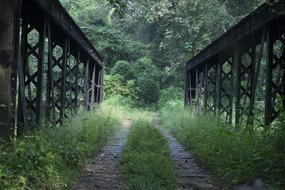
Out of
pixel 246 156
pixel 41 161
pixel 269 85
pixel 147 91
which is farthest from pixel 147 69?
pixel 41 161

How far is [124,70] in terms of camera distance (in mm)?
37875

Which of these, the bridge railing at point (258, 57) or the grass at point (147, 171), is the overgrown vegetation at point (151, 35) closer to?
the bridge railing at point (258, 57)

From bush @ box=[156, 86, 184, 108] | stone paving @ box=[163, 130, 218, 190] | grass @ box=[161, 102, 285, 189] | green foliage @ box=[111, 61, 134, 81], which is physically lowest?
stone paving @ box=[163, 130, 218, 190]

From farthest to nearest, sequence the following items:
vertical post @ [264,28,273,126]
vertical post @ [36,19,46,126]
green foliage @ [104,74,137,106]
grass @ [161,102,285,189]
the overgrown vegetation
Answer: green foliage @ [104,74,137,106] < the overgrown vegetation < vertical post @ [36,19,46,126] < vertical post @ [264,28,273,126] < grass @ [161,102,285,189]

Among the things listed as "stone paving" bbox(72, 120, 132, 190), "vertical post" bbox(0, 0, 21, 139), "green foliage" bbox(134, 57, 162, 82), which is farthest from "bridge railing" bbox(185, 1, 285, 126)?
"green foliage" bbox(134, 57, 162, 82)

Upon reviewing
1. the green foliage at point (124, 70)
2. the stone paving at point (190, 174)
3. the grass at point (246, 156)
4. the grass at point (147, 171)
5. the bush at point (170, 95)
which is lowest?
the stone paving at point (190, 174)

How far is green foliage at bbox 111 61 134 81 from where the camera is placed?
1490 inches

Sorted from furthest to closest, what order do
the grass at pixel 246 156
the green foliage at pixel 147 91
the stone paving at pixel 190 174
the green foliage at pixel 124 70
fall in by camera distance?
→ the green foliage at pixel 124 70 → the green foliage at pixel 147 91 → the stone paving at pixel 190 174 → the grass at pixel 246 156

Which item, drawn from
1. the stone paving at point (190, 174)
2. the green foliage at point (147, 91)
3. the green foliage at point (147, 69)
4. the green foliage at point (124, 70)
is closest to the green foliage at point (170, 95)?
the green foliage at point (147, 91)

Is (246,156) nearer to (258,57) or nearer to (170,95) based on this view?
(258,57)

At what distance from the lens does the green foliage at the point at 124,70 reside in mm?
37844

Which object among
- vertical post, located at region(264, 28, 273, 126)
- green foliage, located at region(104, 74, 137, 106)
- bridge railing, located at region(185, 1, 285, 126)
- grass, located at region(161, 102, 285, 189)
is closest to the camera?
grass, located at region(161, 102, 285, 189)

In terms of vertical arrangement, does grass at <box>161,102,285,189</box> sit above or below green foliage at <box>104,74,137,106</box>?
below

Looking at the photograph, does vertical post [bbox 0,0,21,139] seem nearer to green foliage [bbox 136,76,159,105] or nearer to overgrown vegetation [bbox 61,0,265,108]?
overgrown vegetation [bbox 61,0,265,108]
